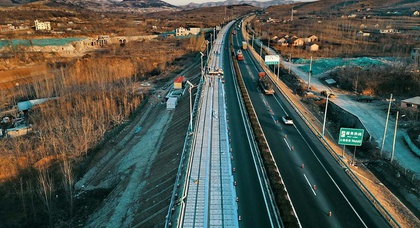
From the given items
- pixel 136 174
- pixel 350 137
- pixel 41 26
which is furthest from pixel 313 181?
pixel 41 26

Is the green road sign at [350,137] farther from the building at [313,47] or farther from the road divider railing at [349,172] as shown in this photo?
the building at [313,47]

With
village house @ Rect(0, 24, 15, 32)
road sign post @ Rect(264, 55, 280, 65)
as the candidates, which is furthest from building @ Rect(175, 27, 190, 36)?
road sign post @ Rect(264, 55, 280, 65)

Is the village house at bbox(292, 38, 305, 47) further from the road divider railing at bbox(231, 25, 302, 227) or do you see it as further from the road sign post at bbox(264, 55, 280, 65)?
the road divider railing at bbox(231, 25, 302, 227)

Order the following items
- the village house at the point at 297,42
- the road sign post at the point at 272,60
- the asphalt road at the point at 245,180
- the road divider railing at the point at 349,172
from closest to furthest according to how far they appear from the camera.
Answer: the asphalt road at the point at 245,180
the road divider railing at the point at 349,172
the road sign post at the point at 272,60
the village house at the point at 297,42

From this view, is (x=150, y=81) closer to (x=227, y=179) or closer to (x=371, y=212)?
(x=227, y=179)

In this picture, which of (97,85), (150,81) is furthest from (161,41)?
(97,85)

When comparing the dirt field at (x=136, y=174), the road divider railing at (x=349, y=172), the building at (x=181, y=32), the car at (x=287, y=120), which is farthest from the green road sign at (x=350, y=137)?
the building at (x=181, y=32)
